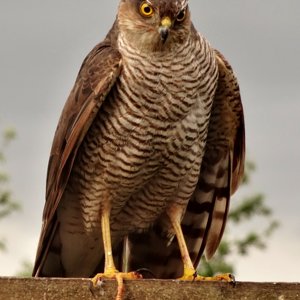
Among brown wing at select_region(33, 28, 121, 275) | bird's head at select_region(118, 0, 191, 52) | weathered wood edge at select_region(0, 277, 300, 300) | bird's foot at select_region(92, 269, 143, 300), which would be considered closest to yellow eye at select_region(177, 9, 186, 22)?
bird's head at select_region(118, 0, 191, 52)

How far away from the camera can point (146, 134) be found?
22.9ft

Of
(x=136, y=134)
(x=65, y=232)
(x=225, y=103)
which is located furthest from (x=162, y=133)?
(x=65, y=232)

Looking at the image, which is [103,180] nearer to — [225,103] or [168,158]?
[168,158]

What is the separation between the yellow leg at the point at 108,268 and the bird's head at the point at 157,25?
4.00 ft

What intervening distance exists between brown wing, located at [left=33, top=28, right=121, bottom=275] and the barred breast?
0.35ft

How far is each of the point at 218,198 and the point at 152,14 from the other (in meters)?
1.65

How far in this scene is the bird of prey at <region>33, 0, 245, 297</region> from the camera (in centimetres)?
693

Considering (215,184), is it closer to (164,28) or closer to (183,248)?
(183,248)

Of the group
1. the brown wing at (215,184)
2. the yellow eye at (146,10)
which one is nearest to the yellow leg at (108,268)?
the brown wing at (215,184)

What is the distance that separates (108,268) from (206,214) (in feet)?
4.96

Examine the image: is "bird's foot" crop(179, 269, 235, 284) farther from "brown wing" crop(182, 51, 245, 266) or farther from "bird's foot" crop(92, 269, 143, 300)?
"brown wing" crop(182, 51, 245, 266)

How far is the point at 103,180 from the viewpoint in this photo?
23.4 ft

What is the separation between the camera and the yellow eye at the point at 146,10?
6.98 m

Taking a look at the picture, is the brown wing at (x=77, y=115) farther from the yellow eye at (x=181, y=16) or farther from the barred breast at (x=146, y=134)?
the yellow eye at (x=181, y=16)
